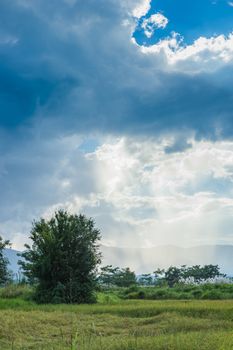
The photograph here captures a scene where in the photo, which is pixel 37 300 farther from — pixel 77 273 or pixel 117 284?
Answer: pixel 117 284

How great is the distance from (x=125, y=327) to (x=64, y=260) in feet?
39.7

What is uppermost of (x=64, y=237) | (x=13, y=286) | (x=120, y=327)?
(x=64, y=237)

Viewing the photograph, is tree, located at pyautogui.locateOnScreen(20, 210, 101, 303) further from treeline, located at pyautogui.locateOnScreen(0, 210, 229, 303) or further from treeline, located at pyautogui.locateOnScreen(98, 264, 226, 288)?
treeline, located at pyautogui.locateOnScreen(98, 264, 226, 288)

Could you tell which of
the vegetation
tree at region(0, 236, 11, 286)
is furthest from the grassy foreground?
the vegetation

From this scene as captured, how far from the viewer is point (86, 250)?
101 ft

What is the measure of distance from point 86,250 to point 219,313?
40.8 ft

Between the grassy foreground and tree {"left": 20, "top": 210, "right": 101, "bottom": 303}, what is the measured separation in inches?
230

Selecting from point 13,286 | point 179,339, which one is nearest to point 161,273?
point 13,286

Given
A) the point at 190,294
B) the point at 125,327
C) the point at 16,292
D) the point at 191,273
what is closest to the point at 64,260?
the point at 16,292

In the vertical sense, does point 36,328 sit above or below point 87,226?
below

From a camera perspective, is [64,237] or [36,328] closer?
[36,328]

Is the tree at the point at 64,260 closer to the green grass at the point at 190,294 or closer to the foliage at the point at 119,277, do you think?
the green grass at the point at 190,294

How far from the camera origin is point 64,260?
29.9 meters

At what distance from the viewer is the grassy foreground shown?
1205cm
